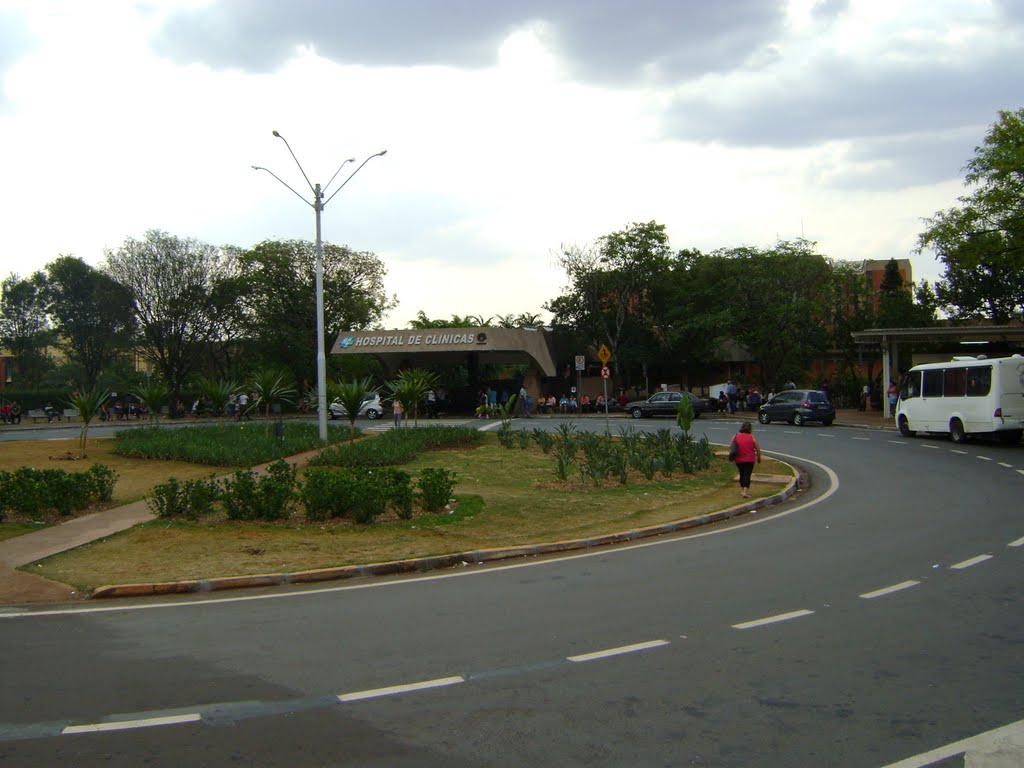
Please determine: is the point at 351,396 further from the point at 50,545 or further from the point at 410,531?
the point at 50,545

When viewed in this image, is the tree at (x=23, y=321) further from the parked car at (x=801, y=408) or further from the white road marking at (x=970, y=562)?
the white road marking at (x=970, y=562)

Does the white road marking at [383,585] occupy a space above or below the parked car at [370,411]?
below

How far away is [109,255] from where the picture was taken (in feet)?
182

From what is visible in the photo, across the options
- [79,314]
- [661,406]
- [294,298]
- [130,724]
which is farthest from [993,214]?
[79,314]

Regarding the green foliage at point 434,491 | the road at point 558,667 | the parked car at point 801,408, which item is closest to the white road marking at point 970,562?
the road at point 558,667

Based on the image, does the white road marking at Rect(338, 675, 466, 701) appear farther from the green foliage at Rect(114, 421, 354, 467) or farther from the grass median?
the green foliage at Rect(114, 421, 354, 467)

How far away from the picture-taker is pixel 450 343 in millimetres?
48781

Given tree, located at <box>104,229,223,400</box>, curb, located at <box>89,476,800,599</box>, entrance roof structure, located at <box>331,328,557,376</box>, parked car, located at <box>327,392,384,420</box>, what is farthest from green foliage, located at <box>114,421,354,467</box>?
tree, located at <box>104,229,223,400</box>

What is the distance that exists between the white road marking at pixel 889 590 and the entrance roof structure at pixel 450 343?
39.2 m

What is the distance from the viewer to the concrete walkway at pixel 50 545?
995 cm

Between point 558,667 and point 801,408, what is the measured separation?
3297 centimetres

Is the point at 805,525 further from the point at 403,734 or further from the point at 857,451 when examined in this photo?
the point at 857,451

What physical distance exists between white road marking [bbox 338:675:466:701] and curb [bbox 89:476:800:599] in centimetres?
481

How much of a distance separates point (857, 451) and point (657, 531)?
1450 cm
